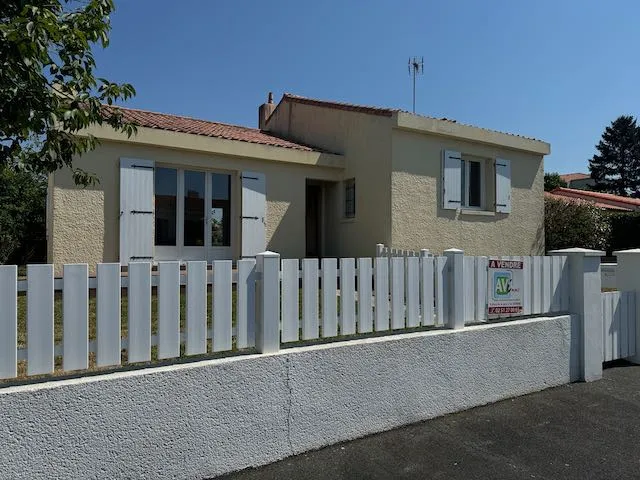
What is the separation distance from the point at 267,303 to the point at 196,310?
504 mm

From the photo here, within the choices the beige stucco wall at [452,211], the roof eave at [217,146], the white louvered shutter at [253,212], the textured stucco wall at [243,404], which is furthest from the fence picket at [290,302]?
the beige stucco wall at [452,211]

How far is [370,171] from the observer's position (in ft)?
35.1

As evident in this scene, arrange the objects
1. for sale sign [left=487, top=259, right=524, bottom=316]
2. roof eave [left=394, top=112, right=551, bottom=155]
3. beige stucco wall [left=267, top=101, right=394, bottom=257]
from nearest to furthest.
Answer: for sale sign [left=487, top=259, right=524, bottom=316], roof eave [left=394, top=112, right=551, bottom=155], beige stucco wall [left=267, top=101, right=394, bottom=257]

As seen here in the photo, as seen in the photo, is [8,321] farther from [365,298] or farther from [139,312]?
[365,298]

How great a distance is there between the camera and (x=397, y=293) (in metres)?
4.25

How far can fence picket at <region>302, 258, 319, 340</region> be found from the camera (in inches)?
148

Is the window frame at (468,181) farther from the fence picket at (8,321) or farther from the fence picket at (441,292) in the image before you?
the fence picket at (8,321)

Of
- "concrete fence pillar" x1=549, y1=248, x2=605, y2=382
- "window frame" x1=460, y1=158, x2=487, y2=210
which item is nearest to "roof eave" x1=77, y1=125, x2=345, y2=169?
"window frame" x1=460, y1=158, x2=487, y2=210

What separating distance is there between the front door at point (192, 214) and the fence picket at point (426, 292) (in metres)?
6.26

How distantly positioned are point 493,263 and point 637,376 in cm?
237

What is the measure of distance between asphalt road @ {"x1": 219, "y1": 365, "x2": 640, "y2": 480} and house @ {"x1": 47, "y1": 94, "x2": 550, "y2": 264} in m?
6.10

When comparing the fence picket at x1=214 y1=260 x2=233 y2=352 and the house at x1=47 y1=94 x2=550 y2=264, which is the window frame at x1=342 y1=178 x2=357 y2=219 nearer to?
the house at x1=47 y1=94 x2=550 y2=264

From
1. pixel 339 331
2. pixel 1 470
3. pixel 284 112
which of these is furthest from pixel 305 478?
pixel 284 112

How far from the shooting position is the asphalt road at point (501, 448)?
3.30m
